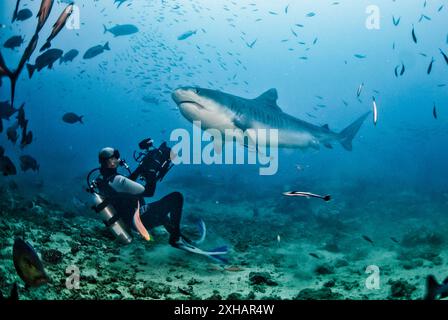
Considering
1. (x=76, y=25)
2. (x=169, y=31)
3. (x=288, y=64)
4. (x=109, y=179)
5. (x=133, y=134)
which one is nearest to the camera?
(x=109, y=179)

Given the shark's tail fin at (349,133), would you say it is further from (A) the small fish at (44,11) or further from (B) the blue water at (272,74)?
(B) the blue water at (272,74)

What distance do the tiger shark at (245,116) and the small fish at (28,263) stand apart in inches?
167

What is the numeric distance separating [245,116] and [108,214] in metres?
3.95

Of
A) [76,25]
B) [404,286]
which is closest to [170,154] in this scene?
[76,25]

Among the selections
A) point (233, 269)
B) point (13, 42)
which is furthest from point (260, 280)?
point (13, 42)

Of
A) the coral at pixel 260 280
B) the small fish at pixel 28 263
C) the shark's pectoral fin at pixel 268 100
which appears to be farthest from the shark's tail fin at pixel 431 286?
the shark's pectoral fin at pixel 268 100

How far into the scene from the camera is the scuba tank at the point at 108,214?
4.92m

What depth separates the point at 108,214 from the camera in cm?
499

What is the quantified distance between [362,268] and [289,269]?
1.60 meters

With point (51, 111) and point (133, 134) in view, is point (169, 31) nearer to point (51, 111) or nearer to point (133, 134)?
point (133, 134)

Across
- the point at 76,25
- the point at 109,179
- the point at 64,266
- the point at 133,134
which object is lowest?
the point at 64,266

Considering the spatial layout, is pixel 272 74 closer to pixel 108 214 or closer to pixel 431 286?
pixel 108 214
